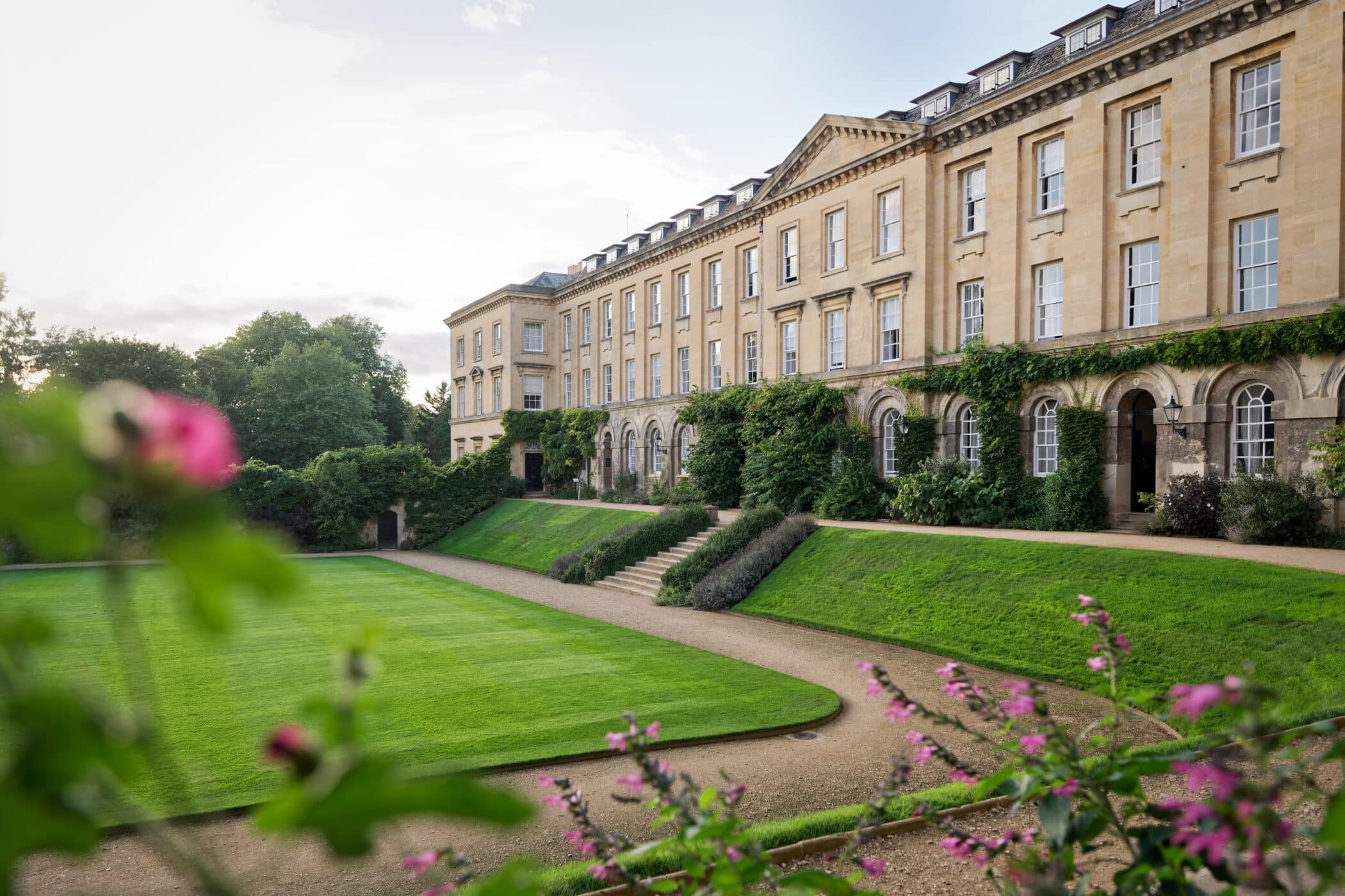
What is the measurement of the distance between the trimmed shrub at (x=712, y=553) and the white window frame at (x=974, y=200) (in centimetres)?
1148

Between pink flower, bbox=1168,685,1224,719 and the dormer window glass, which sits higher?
the dormer window glass

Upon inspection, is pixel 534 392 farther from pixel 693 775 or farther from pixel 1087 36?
pixel 693 775

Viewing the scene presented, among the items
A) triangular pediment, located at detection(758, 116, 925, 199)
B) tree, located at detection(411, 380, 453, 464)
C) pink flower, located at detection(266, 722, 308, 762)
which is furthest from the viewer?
tree, located at detection(411, 380, 453, 464)

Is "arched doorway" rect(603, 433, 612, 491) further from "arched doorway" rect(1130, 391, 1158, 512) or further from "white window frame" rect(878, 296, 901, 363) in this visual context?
"arched doorway" rect(1130, 391, 1158, 512)

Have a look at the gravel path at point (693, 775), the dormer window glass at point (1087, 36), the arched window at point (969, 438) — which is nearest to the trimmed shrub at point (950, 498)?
the arched window at point (969, 438)

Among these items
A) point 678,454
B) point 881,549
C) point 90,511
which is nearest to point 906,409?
point 881,549

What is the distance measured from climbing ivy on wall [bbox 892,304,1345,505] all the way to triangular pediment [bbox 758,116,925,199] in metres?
8.20

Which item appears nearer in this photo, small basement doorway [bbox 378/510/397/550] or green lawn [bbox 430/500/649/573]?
green lawn [bbox 430/500/649/573]

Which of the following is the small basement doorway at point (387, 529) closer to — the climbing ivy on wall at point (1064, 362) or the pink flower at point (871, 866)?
the climbing ivy on wall at point (1064, 362)

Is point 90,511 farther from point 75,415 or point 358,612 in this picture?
point 358,612

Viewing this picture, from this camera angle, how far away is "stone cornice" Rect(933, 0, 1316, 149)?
66.9 feet

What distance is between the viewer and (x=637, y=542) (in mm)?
26500

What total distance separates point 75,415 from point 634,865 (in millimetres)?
6523

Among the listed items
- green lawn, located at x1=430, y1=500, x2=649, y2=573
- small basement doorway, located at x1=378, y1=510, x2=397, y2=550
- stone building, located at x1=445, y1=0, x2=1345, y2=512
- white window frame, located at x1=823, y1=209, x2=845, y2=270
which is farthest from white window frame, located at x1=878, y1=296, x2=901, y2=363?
small basement doorway, located at x1=378, y1=510, x2=397, y2=550
